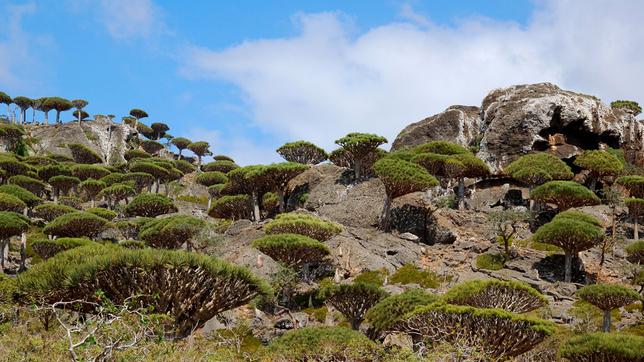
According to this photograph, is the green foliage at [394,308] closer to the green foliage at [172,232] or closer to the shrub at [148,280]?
the shrub at [148,280]

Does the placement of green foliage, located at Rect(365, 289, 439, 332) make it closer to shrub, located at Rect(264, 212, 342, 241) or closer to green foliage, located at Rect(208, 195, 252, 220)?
shrub, located at Rect(264, 212, 342, 241)

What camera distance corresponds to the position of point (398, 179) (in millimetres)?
54781

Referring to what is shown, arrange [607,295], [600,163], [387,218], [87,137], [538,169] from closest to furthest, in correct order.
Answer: [607,295]
[387,218]
[538,169]
[600,163]
[87,137]

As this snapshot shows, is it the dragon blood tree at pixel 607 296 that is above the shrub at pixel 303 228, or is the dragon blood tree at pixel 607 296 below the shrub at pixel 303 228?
below

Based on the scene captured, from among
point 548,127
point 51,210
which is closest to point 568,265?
point 548,127

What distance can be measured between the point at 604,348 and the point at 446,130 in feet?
204

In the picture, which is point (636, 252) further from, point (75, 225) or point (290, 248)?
point (75, 225)

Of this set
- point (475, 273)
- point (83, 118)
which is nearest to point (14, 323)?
point (475, 273)

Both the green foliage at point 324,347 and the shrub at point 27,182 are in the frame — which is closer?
the green foliage at point 324,347

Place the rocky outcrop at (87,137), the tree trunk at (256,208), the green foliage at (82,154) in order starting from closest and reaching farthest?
the tree trunk at (256,208) < the green foliage at (82,154) < the rocky outcrop at (87,137)

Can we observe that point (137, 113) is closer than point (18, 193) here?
No

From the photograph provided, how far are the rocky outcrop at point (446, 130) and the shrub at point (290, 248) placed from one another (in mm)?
41132

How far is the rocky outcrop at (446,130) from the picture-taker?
8394cm

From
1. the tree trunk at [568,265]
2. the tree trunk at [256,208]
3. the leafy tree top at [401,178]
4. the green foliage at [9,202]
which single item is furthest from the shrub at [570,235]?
the green foliage at [9,202]
